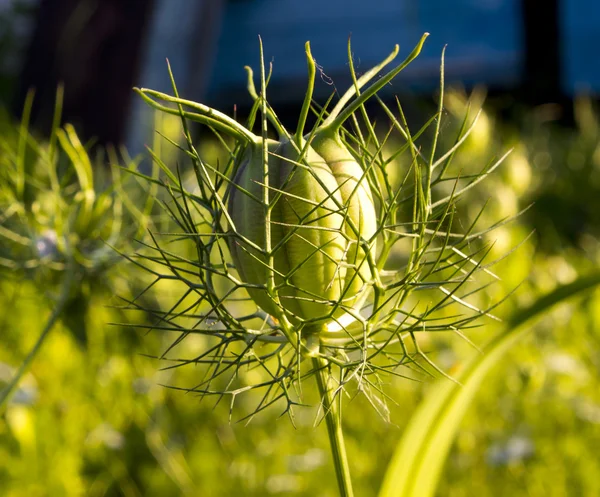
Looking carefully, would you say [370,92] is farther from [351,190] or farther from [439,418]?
[439,418]

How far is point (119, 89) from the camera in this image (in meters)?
2.38

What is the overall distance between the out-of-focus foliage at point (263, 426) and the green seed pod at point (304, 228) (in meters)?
0.61

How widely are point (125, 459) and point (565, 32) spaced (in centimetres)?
423

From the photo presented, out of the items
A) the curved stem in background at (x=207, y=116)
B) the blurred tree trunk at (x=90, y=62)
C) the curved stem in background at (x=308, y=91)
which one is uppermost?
the blurred tree trunk at (x=90, y=62)

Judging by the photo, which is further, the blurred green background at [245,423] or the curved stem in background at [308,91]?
the blurred green background at [245,423]

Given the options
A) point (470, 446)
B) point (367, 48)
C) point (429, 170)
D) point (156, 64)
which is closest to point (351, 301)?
point (429, 170)

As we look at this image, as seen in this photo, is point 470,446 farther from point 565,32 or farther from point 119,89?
point 565,32

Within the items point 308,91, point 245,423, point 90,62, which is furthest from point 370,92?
point 90,62

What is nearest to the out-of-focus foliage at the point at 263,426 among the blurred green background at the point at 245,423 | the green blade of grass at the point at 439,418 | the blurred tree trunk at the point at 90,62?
the blurred green background at the point at 245,423

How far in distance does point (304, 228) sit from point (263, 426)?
1026 mm

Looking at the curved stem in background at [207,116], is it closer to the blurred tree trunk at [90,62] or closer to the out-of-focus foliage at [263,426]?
the out-of-focus foliage at [263,426]

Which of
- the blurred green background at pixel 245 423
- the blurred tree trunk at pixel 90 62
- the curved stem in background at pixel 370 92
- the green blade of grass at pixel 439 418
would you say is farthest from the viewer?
the blurred tree trunk at pixel 90 62

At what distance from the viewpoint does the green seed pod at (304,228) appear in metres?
0.32

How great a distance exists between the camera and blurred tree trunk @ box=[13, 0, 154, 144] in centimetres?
234
